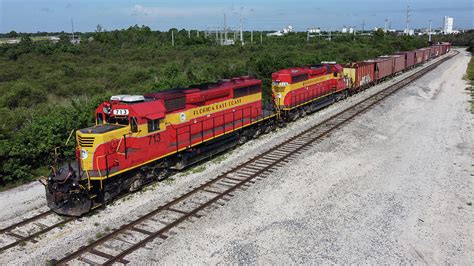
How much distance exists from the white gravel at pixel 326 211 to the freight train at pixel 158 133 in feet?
2.20

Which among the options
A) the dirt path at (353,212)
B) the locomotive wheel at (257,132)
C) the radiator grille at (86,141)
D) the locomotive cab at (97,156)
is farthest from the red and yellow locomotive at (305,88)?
the radiator grille at (86,141)

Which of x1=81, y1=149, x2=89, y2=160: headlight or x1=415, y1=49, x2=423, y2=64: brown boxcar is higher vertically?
x1=415, y1=49, x2=423, y2=64: brown boxcar

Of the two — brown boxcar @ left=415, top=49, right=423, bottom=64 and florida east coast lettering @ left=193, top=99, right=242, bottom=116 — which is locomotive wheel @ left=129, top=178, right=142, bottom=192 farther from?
brown boxcar @ left=415, top=49, right=423, bottom=64

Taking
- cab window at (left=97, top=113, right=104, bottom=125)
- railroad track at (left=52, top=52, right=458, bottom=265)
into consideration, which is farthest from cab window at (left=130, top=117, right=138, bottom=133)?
railroad track at (left=52, top=52, right=458, bottom=265)

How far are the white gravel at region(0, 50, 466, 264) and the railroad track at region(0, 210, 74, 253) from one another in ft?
1.05

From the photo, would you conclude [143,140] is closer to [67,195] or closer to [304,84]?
[67,195]

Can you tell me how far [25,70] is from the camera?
137ft

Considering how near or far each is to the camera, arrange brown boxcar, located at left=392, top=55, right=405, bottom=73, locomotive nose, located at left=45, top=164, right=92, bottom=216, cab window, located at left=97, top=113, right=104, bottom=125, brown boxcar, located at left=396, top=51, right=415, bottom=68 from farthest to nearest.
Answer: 1. brown boxcar, located at left=396, top=51, right=415, bottom=68
2. brown boxcar, located at left=392, top=55, right=405, bottom=73
3. cab window, located at left=97, top=113, right=104, bottom=125
4. locomotive nose, located at left=45, top=164, right=92, bottom=216

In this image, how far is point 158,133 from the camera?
45.2 ft

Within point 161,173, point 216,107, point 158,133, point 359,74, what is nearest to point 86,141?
point 158,133

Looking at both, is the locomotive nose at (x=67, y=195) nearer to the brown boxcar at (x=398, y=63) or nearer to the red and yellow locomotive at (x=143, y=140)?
the red and yellow locomotive at (x=143, y=140)

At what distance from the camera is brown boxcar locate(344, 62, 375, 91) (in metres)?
32.9

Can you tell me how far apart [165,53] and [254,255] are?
5657cm

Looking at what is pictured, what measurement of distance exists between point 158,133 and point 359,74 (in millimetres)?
24968
